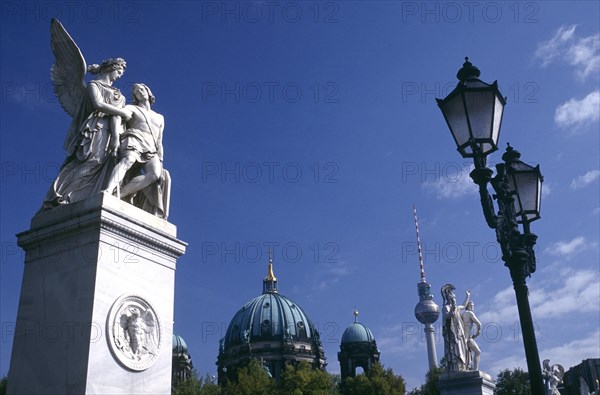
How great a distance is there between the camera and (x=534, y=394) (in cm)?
699

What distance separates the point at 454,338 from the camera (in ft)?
69.7

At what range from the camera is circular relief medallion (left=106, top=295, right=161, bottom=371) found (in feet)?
26.0

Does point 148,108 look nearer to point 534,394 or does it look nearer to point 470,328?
point 534,394

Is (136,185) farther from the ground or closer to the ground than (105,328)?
farther from the ground

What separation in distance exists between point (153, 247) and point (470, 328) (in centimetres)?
1572

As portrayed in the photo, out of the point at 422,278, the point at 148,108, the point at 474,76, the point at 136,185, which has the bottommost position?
the point at 136,185

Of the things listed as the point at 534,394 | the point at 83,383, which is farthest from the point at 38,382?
the point at 534,394

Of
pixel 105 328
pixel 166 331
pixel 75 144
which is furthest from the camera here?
pixel 75 144

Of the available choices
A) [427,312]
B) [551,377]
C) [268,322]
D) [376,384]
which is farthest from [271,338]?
[551,377]

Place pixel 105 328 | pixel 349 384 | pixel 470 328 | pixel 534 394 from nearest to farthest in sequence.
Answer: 1. pixel 534 394
2. pixel 105 328
3. pixel 470 328
4. pixel 349 384

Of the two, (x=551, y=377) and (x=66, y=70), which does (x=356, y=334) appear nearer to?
(x=551, y=377)

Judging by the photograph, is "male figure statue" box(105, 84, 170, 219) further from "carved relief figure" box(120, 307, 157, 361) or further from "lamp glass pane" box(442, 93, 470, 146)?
"lamp glass pane" box(442, 93, 470, 146)

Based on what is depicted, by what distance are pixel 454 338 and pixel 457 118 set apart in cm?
1502

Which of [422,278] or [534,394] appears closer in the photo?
[534,394]
